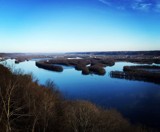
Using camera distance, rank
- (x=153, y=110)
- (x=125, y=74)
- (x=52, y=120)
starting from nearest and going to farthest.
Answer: (x=52, y=120) < (x=153, y=110) < (x=125, y=74)

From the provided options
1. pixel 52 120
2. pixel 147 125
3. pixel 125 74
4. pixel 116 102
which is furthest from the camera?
pixel 125 74

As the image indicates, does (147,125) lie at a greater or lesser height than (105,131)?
lesser

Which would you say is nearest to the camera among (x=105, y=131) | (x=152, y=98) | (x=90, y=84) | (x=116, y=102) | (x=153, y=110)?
(x=105, y=131)

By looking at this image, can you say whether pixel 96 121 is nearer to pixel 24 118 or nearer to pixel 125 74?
pixel 24 118

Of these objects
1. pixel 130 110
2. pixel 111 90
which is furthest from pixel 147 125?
pixel 111 90

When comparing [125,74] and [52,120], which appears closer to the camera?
[52,120]

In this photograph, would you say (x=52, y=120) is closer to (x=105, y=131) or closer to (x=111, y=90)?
(x=105, y=131)

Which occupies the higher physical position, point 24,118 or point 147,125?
point 24,118

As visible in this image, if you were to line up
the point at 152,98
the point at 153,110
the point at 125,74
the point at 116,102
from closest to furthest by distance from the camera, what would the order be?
the point at 153,110
the point at 116,102
the point at 152,98
the point at 125,74

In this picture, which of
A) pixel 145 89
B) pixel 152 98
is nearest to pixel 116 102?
pixel 152 98
